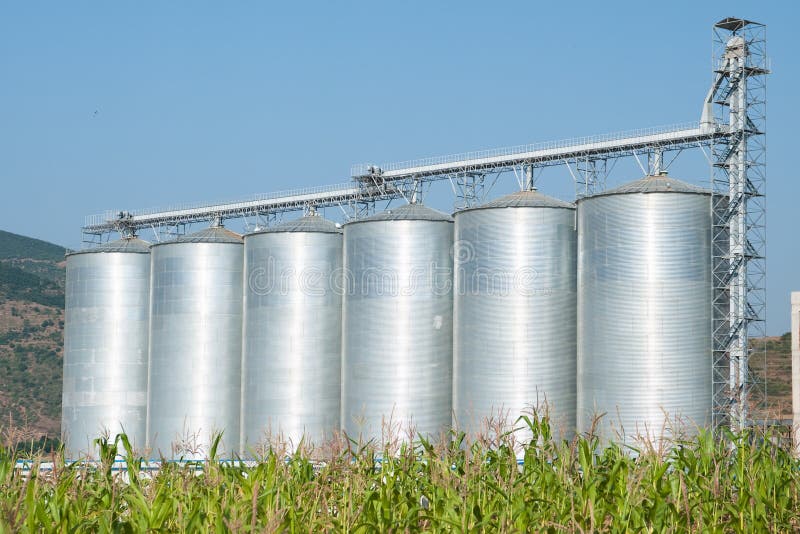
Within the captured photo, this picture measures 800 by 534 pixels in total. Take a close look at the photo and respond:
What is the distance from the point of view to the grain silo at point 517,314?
4200cm

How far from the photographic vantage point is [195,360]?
52938mm

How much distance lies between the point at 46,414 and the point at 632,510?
292 feet

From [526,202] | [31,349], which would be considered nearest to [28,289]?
[31,349]

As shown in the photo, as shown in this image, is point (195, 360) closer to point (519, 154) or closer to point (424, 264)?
point (424, 264)

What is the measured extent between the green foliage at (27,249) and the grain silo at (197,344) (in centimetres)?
13275

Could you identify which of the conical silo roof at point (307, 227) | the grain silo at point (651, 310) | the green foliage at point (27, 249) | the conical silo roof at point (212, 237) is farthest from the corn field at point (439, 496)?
the green foliage at point (27, 249)

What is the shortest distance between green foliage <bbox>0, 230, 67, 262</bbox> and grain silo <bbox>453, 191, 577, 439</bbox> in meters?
149

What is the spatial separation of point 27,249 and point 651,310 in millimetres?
163025

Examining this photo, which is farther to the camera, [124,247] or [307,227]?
[124,247]

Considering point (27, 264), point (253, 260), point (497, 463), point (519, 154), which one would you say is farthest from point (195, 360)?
point (27, 264)

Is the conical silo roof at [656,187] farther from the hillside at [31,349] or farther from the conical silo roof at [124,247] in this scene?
the hillside at [31,349]

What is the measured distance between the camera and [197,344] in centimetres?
5303

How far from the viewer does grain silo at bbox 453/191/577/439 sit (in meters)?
42.0

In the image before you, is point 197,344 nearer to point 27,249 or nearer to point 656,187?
point 656,187
